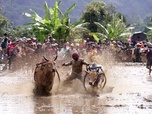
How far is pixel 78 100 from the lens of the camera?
13.0 m

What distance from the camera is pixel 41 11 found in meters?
198

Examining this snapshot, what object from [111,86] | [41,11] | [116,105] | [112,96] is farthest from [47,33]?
[41,11]

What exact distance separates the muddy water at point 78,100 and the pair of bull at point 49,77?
259mm

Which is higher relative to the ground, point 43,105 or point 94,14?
point 94,14

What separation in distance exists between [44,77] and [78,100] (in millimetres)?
1454

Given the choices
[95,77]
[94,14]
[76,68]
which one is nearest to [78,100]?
Result: [95,77]

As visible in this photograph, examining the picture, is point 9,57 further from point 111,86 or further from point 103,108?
point 103,108

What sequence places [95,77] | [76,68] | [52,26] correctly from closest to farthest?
1. [95,77]
2. [76,68]
3. [52,26]

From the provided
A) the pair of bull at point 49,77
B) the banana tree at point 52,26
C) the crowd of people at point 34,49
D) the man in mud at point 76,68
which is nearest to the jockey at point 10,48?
the crowd of people at point 34,49

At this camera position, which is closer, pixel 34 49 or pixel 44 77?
pixel 44 77

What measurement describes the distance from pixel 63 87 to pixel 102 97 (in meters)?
1.89

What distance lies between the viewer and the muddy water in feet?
36.4

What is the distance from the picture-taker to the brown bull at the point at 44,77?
1363 cm

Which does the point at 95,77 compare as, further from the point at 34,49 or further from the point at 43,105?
the point at 34,49
